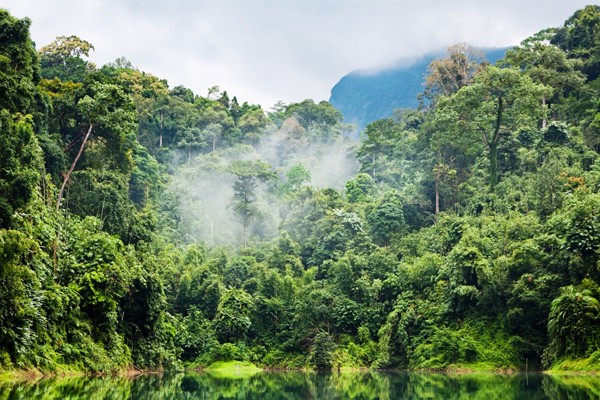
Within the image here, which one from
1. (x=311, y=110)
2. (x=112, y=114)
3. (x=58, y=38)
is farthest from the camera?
(x=311, y=110)

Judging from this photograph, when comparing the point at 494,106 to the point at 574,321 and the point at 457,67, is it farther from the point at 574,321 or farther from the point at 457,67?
the point at 574,321

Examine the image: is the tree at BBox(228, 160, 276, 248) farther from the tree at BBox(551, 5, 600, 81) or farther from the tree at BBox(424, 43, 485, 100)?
the tree at BBox(551, 5, 600, 81)

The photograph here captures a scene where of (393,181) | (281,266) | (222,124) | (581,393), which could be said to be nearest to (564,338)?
(581,393)

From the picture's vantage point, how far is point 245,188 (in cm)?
5172

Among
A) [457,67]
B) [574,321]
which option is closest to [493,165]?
[457,67]

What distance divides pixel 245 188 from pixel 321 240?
9.71 metres

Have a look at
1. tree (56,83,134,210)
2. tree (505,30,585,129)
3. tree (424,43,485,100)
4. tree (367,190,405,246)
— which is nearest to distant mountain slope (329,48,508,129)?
tree (424,43,485,100)

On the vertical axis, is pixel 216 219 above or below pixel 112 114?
below

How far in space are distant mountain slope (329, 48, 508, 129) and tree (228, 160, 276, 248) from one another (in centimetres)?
4920

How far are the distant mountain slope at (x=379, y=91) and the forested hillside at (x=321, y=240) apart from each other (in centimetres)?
4395

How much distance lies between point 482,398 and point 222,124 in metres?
63.4

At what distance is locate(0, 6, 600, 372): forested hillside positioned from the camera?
77.9ft

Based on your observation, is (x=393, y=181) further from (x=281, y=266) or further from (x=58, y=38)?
(x=58, y=38)

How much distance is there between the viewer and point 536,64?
46562 millimetres
